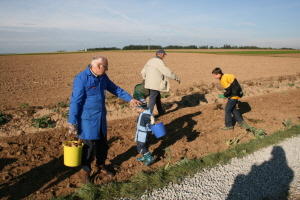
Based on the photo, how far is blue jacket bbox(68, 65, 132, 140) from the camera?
3.27 meters

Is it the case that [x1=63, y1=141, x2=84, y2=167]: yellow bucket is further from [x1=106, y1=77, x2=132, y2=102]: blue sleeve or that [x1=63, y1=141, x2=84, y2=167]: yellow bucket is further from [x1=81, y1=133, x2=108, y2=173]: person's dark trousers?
[x1=106, y1=77, x2=132, y2=102]: blue sleeve

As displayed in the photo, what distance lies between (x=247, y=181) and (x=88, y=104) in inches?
115

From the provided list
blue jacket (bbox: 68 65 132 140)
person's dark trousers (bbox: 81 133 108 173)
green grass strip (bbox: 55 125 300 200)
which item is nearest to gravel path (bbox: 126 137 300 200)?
green grass strip (bbox: 55 125 300 200)

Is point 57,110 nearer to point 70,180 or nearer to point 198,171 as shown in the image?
point 70,180

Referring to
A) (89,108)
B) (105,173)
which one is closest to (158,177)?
(105,173)

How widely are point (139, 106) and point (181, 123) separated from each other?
3112 mm

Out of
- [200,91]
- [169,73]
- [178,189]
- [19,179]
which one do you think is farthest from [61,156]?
[200,91]

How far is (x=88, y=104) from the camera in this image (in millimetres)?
3459

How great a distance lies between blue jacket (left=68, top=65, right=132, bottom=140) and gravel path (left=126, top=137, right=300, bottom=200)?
126 cm

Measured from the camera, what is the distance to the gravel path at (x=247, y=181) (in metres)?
3.67

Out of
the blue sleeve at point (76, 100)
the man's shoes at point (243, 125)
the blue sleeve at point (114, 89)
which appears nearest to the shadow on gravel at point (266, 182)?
the man's shoes at point (243, 125)

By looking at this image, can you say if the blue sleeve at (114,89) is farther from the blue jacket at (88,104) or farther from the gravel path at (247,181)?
the gravel path at (247,181)

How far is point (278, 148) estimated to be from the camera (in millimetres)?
5324

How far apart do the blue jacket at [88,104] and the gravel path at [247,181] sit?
1256 mm
